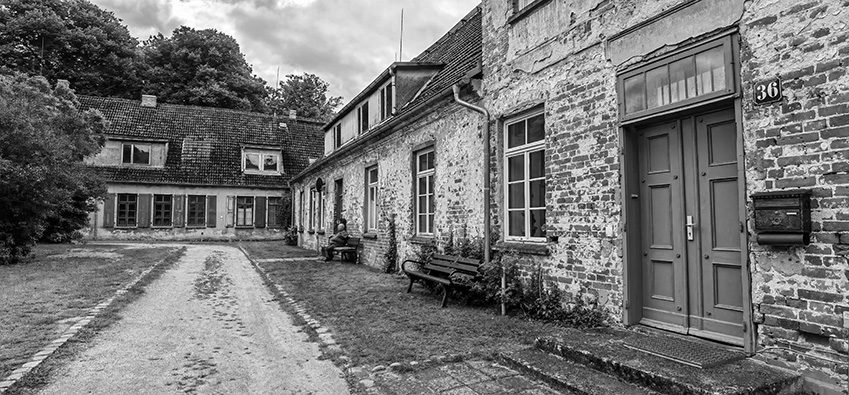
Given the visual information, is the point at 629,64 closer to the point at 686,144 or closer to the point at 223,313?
the point at 686,144

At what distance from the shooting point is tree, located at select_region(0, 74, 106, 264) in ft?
39.9

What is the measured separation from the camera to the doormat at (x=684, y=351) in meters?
3.86

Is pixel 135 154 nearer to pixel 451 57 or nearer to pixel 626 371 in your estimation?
pixel 451 57

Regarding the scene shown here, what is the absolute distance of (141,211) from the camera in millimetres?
28297

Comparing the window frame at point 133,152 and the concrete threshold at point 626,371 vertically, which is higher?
the window frame at point 133,152

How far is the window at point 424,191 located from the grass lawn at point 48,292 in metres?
6.00

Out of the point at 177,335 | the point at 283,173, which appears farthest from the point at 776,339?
the point at 283,173

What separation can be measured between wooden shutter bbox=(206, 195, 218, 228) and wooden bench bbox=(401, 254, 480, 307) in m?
24.2

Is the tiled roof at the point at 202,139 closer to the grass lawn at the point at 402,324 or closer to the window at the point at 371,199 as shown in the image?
the window at the point at 371,199

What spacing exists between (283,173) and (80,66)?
21516 millimetres

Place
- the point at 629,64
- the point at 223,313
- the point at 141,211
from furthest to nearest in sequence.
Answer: the point at 141,211 → the point at 223,313 → the point at 629,64

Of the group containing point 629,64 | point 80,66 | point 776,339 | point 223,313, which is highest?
point 80,66

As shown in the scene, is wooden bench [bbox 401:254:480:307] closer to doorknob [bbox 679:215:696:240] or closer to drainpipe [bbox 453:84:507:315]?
drainpipe [bbox 453:84:507:315]

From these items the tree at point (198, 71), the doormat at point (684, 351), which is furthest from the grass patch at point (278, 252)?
the tree at point (198, 71)
